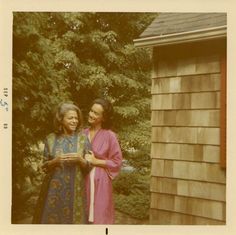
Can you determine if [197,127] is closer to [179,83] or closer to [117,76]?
[179,83]

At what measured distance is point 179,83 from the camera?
367cm

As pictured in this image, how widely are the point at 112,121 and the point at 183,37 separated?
0.87 m

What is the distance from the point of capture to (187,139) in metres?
3.65

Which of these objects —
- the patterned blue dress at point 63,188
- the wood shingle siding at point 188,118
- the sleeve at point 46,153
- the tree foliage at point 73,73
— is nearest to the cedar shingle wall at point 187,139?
Result: the wood shingle siding at point 188,118

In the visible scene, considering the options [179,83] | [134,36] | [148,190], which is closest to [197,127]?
[179,83]

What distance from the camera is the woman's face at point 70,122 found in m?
3.66

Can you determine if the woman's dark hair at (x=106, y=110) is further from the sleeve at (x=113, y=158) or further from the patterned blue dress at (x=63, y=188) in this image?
the patterned blue dress at (x=63, y=188)

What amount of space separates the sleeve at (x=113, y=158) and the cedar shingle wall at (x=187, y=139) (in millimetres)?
275

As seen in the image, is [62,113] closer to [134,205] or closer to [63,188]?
[63,188]

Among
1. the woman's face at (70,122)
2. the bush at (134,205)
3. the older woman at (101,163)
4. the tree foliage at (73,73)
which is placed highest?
the tree foliage at (73,73)

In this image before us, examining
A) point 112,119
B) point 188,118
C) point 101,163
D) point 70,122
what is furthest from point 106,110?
point 188,118

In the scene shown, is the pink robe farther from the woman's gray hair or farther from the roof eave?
the roof eave

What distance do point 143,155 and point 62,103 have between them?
30.5 inches

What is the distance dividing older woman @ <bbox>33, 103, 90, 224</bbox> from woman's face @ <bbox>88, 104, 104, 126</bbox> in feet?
0.29
